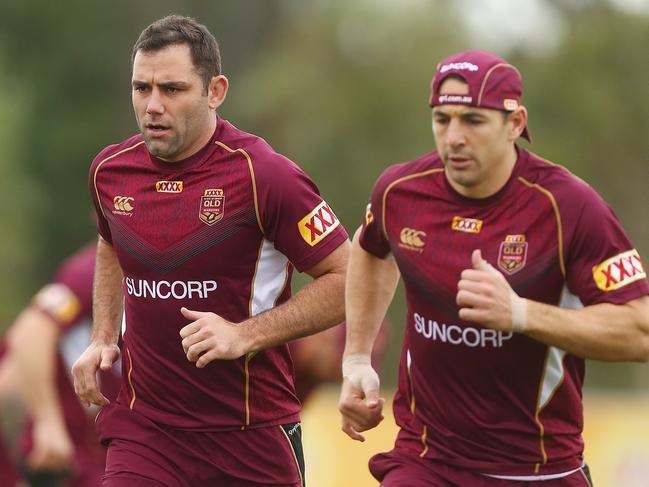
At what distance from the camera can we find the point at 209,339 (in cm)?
718

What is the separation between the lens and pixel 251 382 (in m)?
7.64

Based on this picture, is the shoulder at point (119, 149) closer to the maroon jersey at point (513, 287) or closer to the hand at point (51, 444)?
the maroon jersey at point (513, 287)

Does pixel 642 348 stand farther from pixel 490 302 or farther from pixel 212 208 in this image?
pixel 212 208

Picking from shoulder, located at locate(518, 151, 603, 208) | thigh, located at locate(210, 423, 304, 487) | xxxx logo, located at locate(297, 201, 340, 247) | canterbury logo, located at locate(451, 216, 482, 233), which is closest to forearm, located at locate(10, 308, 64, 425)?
thigh, located at locate(210, 423, 304, 487)

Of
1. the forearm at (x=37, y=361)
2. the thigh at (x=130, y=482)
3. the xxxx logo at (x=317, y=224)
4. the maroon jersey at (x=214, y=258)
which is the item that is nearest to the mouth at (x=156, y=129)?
the maroon jersey at (x=214, y=258)

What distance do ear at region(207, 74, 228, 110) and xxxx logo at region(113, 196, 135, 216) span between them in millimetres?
591

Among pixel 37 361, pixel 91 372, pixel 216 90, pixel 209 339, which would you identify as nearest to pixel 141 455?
pixel 91 372

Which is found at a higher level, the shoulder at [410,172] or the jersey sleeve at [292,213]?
→ the shoulder at [410,172]

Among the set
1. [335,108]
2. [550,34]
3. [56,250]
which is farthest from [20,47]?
[550,34]

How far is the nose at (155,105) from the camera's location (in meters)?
7.47

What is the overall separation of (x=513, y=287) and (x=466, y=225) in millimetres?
355

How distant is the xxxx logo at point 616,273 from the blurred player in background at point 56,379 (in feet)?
15.9

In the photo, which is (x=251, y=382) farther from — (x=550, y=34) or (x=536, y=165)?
(x=550, y=34)

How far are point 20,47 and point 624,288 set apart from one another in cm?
4404
